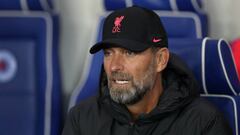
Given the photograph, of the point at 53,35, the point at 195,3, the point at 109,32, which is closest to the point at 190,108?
the point at 109,32

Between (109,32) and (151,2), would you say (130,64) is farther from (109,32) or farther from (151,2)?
(151,2)

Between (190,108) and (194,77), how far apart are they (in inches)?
3.3

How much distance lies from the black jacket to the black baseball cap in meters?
0.12

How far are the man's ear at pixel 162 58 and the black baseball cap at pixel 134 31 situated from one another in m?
0.03

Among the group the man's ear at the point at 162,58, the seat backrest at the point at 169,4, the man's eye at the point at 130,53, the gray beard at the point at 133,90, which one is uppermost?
the seat backrest at the point at 169,4

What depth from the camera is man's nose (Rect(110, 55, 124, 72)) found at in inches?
53.4

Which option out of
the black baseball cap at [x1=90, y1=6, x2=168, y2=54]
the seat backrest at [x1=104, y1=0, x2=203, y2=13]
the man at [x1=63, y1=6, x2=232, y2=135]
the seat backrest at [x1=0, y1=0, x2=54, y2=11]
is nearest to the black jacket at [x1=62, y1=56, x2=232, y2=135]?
the man at [x1=63, y1=6, x2=232, y2=135]

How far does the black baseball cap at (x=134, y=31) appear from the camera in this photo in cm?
137

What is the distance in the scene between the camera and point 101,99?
1519 mm

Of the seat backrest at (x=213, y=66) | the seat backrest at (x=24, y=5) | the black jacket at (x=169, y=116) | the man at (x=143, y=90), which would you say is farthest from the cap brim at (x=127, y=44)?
the seat backrest at (x=24, y=5)

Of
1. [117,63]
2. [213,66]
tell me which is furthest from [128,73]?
[213,66]

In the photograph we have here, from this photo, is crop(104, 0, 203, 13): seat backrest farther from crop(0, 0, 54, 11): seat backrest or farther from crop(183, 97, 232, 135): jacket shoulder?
crop(183, 97, 232, 135): jacket shoulder

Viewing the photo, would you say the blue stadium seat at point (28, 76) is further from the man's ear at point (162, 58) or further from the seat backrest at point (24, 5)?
the man's ear at point (162, 58)

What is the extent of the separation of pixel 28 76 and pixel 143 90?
0.75 m
